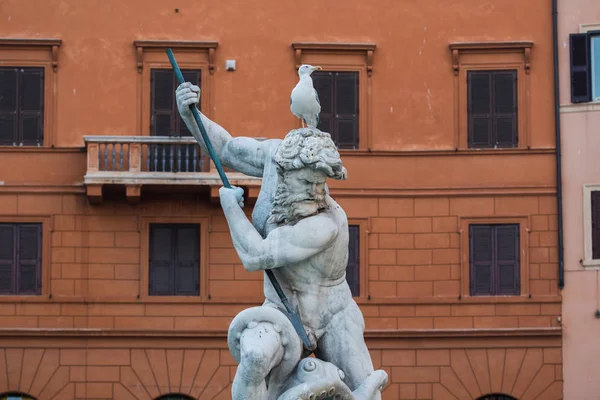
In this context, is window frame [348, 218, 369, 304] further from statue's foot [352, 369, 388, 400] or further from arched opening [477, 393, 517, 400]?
statue's foot [352, 369, 388, 400]

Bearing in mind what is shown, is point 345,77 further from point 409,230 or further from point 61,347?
point 61,347

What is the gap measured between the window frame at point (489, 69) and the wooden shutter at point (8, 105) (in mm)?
8893

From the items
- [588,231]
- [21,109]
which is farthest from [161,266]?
[588,231]

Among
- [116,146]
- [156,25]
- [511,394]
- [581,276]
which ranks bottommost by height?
[511,394]

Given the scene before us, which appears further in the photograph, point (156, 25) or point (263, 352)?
point (156, 25)

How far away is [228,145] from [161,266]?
25.9 m

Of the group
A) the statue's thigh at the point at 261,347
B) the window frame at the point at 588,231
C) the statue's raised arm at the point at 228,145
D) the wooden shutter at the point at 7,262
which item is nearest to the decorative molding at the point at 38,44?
the wooden shutter at the point at 7,262

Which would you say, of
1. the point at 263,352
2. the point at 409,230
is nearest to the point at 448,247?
the point at 409,230

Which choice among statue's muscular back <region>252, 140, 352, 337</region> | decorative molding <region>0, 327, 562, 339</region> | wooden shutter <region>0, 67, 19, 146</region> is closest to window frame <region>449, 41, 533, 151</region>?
decorative molding <region>0, 327, 562, 339</region>

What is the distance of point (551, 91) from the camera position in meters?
39.2

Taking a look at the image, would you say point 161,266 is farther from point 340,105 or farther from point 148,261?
point 340,105

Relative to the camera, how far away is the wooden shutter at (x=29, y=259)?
38562mm

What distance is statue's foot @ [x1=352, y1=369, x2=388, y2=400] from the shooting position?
12322 millimetres

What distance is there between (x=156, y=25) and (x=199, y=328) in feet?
20.4
